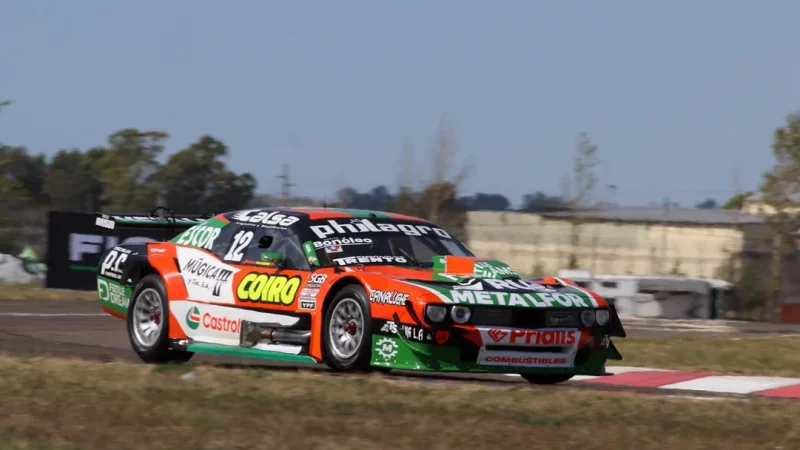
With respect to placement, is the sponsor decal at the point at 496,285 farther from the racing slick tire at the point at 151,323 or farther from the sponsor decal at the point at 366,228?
the racing slick tire at the point at 151,323

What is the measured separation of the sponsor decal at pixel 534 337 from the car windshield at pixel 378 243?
4.00ft

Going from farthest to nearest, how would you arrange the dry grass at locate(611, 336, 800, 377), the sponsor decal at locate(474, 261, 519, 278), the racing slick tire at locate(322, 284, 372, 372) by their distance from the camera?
the dry grass at locate(611, 336, 800, 377) → the sponsor decal at locate(474, 261, 519, 278) → the racing slick tire at locate(322, 284, 372, 372)

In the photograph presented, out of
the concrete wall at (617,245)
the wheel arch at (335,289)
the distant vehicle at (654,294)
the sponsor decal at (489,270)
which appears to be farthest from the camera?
the concrete wall at (617,245)

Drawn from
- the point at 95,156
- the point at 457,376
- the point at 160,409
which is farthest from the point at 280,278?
the point at 95,156

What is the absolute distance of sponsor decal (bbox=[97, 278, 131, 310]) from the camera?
33.6 ft

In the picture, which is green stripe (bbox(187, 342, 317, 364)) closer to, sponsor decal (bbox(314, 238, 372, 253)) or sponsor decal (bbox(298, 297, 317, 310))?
sponsor decal (bbox(298, 297, 317, 310))

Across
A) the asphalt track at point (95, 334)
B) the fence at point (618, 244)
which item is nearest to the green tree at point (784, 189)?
the fence at point (618, 244)

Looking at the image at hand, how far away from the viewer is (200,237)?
32.7 ft

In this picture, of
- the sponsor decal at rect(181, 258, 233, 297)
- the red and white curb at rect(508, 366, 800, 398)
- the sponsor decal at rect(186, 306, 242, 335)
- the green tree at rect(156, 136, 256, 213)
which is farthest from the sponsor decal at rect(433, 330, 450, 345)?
the green tree at rect(156, 136, 256, 213)

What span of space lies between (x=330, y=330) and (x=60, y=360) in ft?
6.34

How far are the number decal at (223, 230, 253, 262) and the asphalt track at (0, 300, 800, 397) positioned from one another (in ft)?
2.65

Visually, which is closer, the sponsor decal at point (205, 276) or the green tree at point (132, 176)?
the sponsor decal at point (205, 276)

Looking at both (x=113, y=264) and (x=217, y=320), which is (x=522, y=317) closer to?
(x=217, y=320)

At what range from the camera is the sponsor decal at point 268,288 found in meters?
8.82
